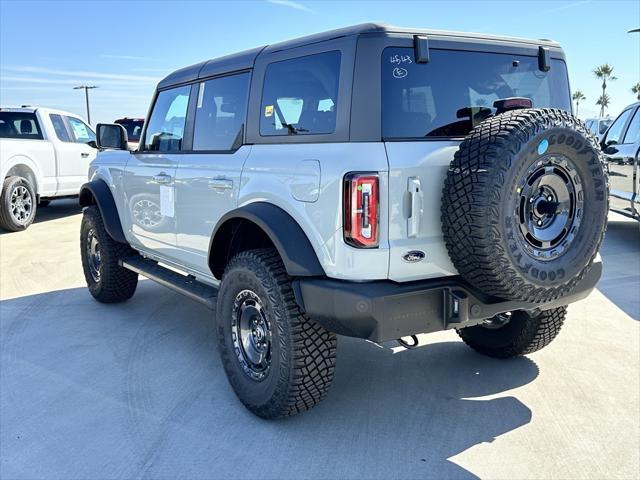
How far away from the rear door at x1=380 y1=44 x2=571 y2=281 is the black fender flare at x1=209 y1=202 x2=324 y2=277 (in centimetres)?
41

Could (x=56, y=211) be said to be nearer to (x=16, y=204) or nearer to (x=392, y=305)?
(x=16, y=204)

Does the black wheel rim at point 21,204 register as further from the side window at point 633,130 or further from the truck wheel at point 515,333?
the side window at point 633,130

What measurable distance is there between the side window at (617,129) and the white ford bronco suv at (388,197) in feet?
18.2

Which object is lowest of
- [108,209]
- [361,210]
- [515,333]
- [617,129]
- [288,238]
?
[515,333]

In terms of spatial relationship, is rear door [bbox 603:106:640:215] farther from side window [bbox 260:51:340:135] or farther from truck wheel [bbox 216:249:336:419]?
truck wheel [bbox 216:249:336:419]

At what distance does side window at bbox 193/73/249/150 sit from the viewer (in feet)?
12.1

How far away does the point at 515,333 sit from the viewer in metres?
3.88

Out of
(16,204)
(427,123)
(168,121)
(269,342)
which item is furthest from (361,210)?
(16,204)

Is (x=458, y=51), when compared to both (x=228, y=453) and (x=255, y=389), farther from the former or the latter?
(x=228, y=453)

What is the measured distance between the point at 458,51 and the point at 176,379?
2.63m

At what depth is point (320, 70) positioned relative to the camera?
308cm

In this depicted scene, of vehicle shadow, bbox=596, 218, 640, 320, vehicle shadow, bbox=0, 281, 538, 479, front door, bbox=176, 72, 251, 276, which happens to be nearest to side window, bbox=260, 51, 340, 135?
front door, bbox=176, 72, 251, 276

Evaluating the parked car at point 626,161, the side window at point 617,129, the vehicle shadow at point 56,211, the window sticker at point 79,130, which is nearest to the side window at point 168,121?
the parked car at point 626,161

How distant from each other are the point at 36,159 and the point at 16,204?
3.06ft
